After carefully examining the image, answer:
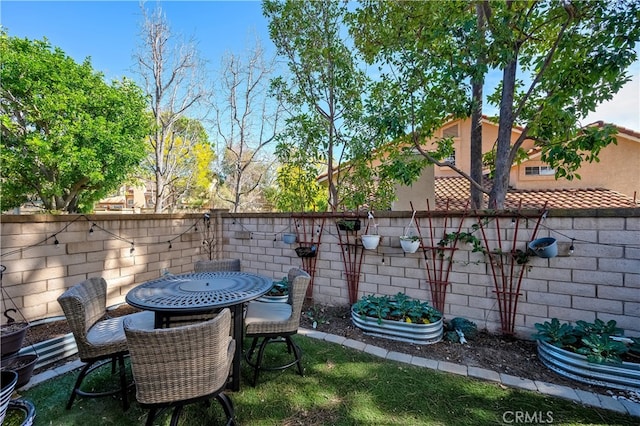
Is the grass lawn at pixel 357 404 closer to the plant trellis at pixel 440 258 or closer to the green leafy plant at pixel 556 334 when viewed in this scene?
the green leafy plant at pixel 556 334

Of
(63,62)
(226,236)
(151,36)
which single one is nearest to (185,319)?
(226,236)

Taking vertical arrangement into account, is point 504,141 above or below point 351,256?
above

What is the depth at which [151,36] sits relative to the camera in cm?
845

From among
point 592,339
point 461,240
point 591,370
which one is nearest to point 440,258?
point 461,240

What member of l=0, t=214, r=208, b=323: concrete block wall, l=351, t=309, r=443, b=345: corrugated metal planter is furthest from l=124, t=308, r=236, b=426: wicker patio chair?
l=0, t=214, r=208, b=323: concrete block wall

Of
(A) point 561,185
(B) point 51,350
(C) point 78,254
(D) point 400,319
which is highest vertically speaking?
(A) point 561,185

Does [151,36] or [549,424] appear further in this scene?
[151,36]

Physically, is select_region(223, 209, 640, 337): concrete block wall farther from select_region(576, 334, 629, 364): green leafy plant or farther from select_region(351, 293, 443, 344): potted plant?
select_region(576, 334, 629, 364): green leafy plant

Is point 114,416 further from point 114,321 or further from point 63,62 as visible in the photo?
point 63,62

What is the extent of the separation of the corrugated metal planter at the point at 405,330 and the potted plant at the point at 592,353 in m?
0.92

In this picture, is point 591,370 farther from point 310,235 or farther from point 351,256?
point 310,235

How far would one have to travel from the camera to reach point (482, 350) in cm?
283

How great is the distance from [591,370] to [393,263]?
78.0 inches

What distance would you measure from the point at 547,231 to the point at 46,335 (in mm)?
5360
